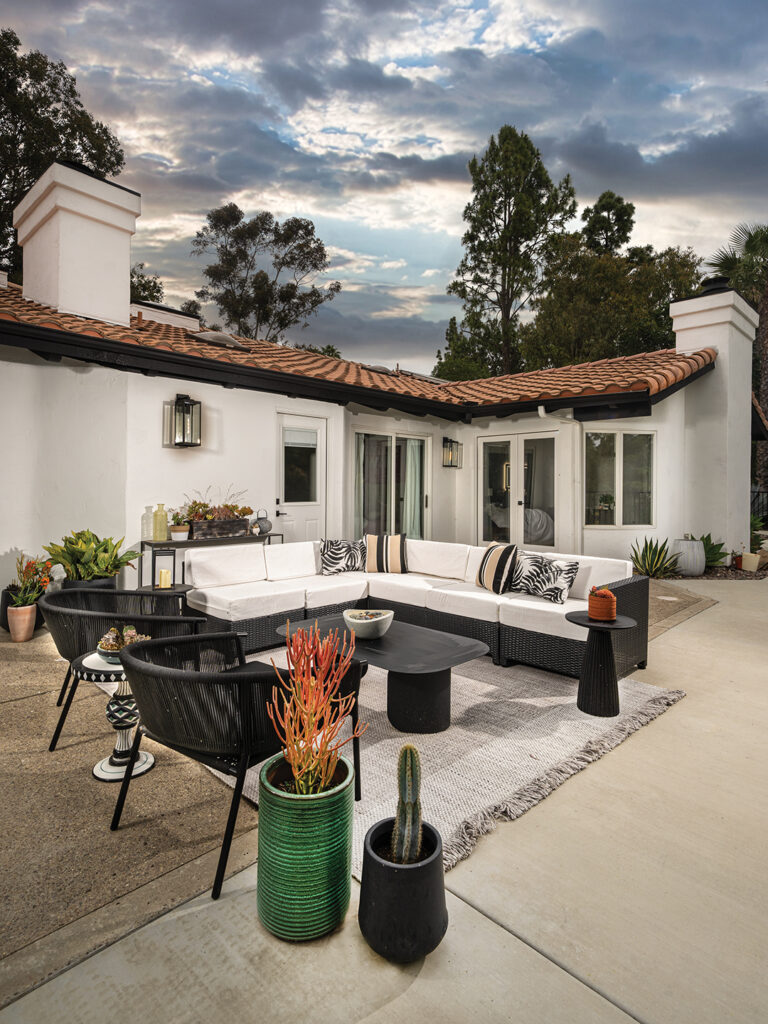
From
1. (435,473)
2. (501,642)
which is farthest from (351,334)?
(501,642)

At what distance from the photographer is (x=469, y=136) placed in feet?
60.2

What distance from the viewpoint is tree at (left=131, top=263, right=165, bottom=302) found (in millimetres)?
15094

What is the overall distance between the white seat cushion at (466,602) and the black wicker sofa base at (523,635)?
0.14 feet

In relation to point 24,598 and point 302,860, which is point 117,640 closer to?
point 302,860

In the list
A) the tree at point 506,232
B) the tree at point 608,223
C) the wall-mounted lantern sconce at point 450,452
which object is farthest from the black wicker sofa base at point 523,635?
the tree at point 608,223

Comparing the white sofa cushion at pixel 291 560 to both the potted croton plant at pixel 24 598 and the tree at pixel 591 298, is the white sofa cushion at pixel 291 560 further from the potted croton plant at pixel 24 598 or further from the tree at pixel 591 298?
the tree at pixel 591 298

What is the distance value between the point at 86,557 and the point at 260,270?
16431 millimetres

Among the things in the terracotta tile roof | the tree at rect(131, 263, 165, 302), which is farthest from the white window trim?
the tree at rect(131, 263, 165, 302)

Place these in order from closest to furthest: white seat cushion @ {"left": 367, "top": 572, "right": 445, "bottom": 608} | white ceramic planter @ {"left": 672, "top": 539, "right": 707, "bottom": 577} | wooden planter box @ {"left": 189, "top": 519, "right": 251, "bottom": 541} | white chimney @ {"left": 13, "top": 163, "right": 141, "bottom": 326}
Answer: white seat cushion @ {"left": 367, "top": 572, "right": 445, "bottom": 608}
wooden planter box @ {"left": 189, "top": 519, "right": 251, "bottom": 541}
white chimney @ {"left": 13, "top": 163, "right": 141, "bottom": 326}
white ceramic planter @ {"left": 672, "top": 539, "right": 707, "bottom": 577}

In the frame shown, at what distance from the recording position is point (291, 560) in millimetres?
5793

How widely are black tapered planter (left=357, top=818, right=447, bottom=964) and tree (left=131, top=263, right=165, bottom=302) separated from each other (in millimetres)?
16015

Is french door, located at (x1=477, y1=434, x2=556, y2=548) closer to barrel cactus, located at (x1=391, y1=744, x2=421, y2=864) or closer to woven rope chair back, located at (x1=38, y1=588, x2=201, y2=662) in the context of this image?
woven rope chair back, located at (x1=38, y1=588, x2=201, y2=662)

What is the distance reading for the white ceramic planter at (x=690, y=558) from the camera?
8617 mm

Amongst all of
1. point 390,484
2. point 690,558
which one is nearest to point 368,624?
point 390,484
